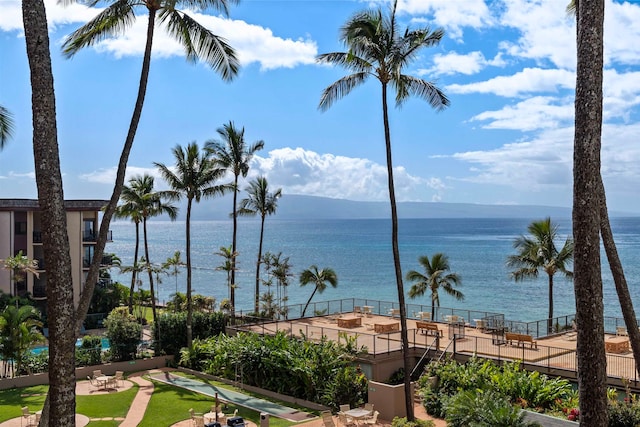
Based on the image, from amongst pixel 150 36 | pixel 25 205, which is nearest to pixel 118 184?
pixel 150 36

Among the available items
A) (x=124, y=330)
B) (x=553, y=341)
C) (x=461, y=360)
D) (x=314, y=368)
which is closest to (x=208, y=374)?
(x=124, y=330)

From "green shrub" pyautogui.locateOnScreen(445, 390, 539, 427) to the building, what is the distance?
104 ft

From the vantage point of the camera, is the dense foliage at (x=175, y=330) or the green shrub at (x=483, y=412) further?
the dense foliage at (x=175, y=330)

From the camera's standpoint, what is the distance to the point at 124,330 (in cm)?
2825

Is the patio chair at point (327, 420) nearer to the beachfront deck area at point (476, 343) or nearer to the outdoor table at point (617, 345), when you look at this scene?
Result: the beachfront deck area at point (476, 343)

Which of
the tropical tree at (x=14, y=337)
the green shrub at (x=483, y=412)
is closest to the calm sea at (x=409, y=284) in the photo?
the tropical tree at (x=14, y=337)

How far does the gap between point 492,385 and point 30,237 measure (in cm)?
3401

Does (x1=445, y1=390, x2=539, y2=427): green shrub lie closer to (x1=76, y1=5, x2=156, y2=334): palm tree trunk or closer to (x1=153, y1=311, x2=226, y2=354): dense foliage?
(x1=76, y1=5, x2=156, y2=334): palm tree trunk

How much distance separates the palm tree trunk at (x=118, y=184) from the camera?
11.5 metres

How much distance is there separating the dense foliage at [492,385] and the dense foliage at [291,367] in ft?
8.10

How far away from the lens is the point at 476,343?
2245cm

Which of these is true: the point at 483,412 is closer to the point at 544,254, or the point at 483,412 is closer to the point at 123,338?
the point at 123,338

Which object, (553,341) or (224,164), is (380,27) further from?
(224,164)

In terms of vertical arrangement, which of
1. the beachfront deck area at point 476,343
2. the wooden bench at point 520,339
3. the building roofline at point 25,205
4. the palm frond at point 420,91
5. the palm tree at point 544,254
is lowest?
the beachfront deck area at point 476,343
